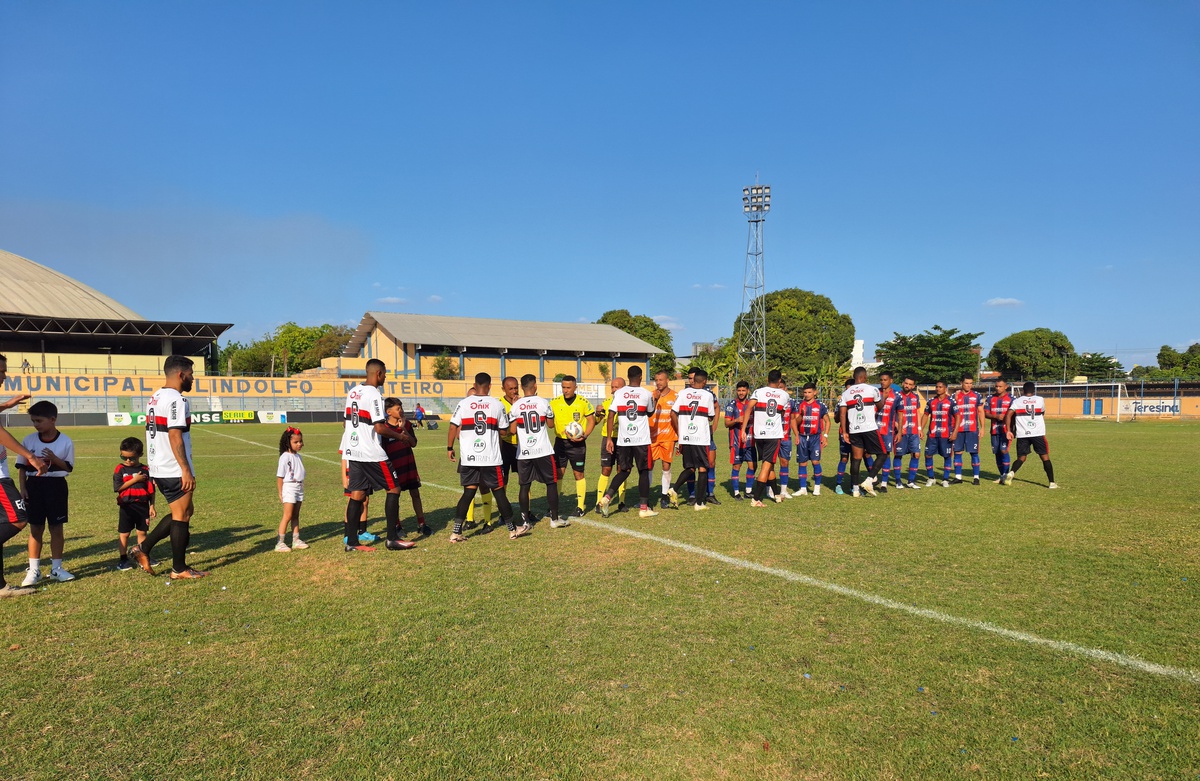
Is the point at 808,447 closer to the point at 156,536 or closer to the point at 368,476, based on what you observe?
the point at 368,476

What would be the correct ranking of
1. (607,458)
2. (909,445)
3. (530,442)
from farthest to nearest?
(909,445) < (607,458) < (530,442)

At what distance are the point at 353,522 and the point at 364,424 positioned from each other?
1074 millimetres

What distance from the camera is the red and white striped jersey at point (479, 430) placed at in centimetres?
760

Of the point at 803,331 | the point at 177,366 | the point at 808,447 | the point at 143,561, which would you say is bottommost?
the point at 143,561

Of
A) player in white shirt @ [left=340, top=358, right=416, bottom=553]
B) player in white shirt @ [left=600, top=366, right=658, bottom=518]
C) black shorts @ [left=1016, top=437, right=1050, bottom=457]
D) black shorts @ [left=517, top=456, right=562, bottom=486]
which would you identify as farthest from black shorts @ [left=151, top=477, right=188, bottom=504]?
black shorts @ [left=1016, top=437, right=1050, bottom=457]

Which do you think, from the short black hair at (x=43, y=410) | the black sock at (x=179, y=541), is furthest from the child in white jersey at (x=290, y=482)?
the short black hair at (x=43, y=410)

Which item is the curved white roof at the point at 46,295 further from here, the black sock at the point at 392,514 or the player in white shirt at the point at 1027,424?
the player in white shirt at the point at 1027,424

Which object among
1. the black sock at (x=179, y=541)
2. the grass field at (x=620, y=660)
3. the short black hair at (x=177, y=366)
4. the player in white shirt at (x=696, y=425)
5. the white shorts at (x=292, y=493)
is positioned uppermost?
the short black hair at (x=177, y=366)

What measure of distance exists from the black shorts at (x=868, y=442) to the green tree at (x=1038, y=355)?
253 feet

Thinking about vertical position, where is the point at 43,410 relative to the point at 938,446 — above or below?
above

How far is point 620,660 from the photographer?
13.7 ft

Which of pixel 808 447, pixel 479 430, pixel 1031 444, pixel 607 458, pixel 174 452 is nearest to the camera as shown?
pixel 174 452

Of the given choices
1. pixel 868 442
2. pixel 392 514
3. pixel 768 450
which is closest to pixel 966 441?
pixel 868 442

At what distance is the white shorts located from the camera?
7188 millimetres
